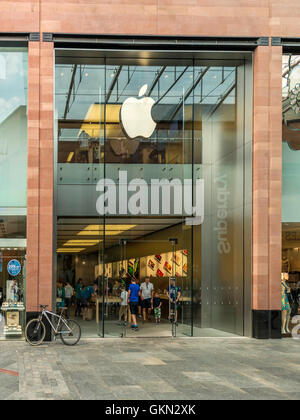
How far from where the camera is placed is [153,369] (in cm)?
1212

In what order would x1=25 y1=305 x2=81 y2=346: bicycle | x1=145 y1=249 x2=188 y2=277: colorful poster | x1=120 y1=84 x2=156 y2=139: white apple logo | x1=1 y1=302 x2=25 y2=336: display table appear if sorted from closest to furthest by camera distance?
x1=25 y1=305 x2=81 y2=346: bicycle < x1=1 y1=302 x2=25 y2=336: display table < x1=120 y1=84 x2=156 y2=139: white apple logo < x1=145 y1=249 x2=188 y2=277: colorful poster

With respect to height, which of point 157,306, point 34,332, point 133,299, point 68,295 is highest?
point 68,295

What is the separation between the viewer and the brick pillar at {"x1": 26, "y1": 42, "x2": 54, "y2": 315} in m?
17.1

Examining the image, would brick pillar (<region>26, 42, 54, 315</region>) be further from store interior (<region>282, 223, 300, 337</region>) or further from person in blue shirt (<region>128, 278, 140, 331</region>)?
store interior (<region>282, 223, 300, 337</region>)

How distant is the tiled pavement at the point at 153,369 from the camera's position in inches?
383

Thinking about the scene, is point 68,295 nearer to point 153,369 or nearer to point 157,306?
point 157,306

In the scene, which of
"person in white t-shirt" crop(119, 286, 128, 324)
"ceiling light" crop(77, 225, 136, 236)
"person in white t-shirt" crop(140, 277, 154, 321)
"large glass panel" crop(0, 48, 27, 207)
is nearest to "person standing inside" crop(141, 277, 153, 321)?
"person in white t-shirt" crop(140, 277, 154, 321)

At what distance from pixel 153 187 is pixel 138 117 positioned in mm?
2085

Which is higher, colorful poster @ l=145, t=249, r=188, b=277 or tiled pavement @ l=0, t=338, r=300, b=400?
colorful poster @ l=145, t=249, r=188, b=277

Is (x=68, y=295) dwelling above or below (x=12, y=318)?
above
